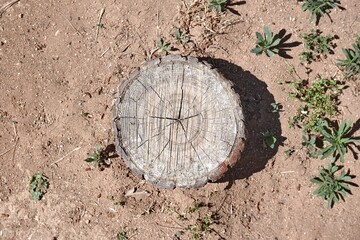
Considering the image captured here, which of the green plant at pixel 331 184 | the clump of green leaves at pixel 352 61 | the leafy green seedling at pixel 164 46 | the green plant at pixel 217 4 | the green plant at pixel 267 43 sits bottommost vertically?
the green plant at pixel 331 184

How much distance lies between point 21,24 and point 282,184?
11.3 ft

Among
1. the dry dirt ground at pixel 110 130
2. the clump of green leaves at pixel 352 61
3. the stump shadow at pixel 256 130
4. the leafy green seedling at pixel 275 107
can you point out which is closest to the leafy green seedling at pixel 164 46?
the dry dirt ground at pixel 110 130

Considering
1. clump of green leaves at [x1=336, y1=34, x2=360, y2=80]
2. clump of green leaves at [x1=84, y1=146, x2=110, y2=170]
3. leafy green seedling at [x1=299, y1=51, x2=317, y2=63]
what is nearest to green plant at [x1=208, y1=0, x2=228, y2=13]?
leafy green seedling at [x1=299, y1=51, x2=317, y2=63]

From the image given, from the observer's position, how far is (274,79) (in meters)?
4.75

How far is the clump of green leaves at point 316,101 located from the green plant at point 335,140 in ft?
0.39

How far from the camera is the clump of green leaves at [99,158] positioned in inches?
190

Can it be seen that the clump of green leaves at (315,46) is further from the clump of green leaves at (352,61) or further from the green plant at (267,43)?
the green plant at (267,43)

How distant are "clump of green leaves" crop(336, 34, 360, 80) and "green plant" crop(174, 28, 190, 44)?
162 cm

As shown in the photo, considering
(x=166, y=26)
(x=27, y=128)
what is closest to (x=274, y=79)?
(x=166, y=26)

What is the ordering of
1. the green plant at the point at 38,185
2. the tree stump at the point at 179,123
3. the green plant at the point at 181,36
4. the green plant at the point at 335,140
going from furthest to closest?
the green plant at the point at 38,185, the green plant at the point at 181,36, the green plant at the point at 335,140, the tree stump at the point at 179,123

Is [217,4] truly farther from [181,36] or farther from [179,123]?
[179,123]

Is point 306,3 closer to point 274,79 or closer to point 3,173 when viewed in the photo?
point 274,79

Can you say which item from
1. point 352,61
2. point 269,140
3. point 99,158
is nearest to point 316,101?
point 352,61

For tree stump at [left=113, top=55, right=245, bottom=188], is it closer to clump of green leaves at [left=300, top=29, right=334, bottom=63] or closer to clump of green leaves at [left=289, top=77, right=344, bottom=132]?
clump of green leaves at [left=289, top=77, right=344, bottom=132]
